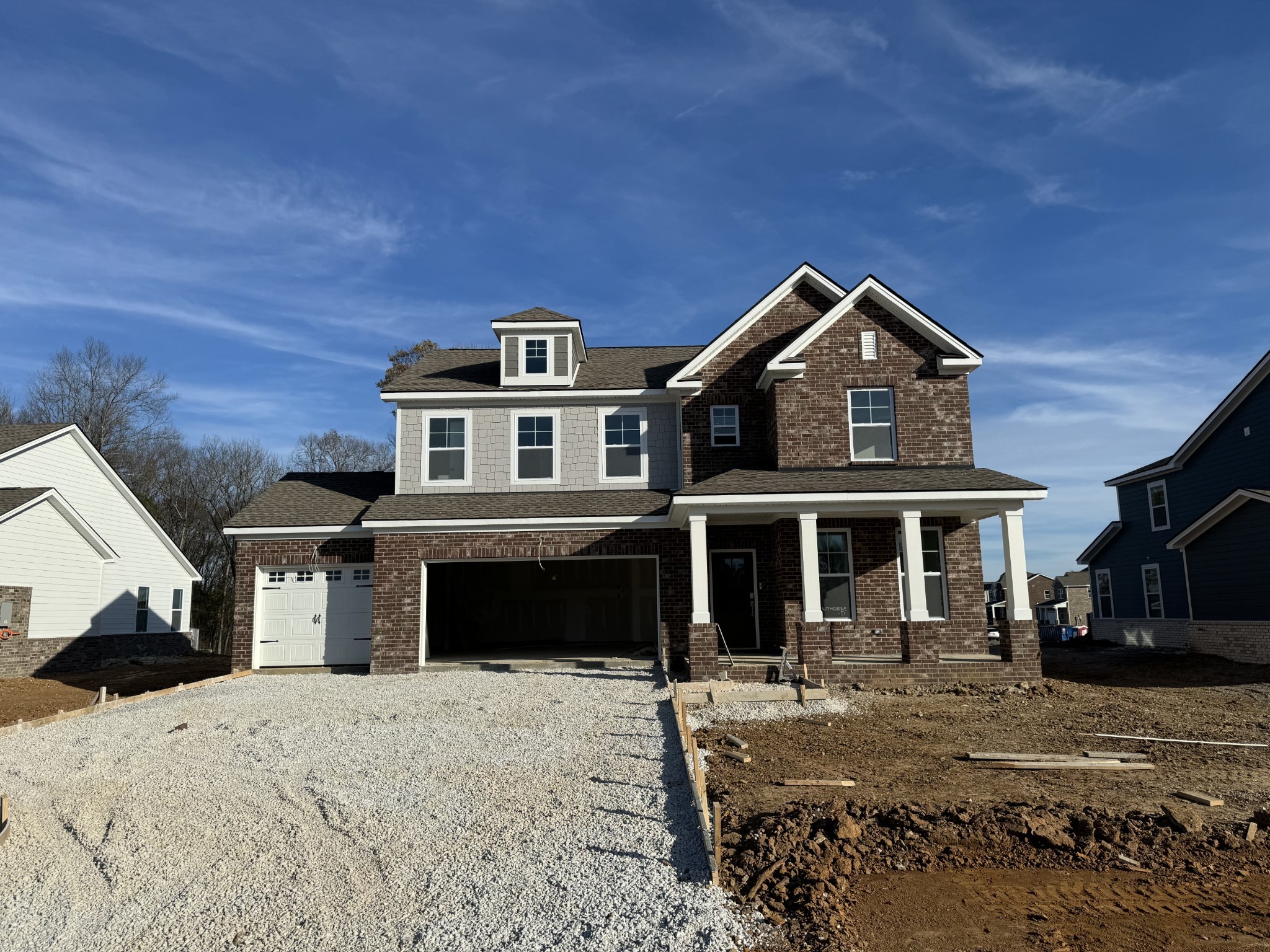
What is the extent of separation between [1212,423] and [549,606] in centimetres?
1975

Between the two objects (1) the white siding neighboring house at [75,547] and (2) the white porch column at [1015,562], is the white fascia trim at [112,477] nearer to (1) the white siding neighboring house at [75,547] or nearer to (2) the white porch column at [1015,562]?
(1) the white siding neighboring house at [75,547]

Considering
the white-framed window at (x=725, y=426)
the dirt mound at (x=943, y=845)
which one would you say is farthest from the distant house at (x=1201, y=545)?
the dirt mound at (x=943, y=845)

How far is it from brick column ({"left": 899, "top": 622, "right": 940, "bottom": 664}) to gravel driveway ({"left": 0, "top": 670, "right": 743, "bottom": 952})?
529 centimetres

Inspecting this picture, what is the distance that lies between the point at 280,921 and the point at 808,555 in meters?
11.4

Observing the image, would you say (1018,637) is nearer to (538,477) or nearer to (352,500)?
(538,477)

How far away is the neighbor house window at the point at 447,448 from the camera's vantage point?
19672 millimetres

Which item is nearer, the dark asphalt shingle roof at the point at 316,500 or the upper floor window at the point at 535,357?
the dark asphalt shingle roof at the point at 316,500

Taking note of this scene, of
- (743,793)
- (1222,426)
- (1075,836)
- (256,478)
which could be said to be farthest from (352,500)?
(256,478)

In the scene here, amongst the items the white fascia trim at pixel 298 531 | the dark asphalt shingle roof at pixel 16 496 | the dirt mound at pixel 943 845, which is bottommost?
the dirt mound at pixel 943 845

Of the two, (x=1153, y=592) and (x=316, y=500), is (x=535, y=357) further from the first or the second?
(x=1153, y=592)

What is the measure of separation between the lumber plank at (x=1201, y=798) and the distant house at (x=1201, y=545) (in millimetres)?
14053

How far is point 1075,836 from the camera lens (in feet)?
24.5

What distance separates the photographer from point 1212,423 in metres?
23.8

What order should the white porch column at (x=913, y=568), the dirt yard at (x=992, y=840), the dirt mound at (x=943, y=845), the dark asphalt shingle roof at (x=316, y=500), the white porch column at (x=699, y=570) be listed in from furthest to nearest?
1. the dark asphalt shingle roof at (x=316, y=500)
2. the white porch column at (x=699, y=570)
3. the white porch column at (x=913, y=568)
4. the dirt mound at (x=943, y=845)
5. the dirt yard at (x=992, y=840)
